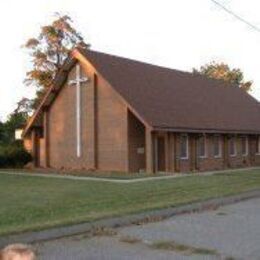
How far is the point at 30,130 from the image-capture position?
1690 inches

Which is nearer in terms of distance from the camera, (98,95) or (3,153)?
(98,95)

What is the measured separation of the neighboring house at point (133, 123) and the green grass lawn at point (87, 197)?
684 cm

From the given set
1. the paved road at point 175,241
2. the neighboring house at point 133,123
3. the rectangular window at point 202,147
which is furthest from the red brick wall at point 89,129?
the paved road at point 175,241

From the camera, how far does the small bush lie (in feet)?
136

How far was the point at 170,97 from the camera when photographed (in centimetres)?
3797

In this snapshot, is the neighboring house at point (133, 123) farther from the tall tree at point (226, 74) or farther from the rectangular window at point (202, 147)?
the tall tree at point (226, 74)

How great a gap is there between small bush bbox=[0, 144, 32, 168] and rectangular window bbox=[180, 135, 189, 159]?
11.3m

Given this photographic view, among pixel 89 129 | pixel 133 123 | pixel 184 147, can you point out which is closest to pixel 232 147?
pixel 184 147

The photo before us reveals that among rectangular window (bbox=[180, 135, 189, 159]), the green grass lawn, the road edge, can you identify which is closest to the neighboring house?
rectangular window (bbox=[180, 135, 189, 159])

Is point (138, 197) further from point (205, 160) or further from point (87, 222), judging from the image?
point (205, 160)

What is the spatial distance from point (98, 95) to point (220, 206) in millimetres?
19024

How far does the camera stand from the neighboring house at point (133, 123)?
113ft

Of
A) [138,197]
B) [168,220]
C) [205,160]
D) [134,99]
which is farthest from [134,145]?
[168,220]

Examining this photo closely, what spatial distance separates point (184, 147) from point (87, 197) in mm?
17794
